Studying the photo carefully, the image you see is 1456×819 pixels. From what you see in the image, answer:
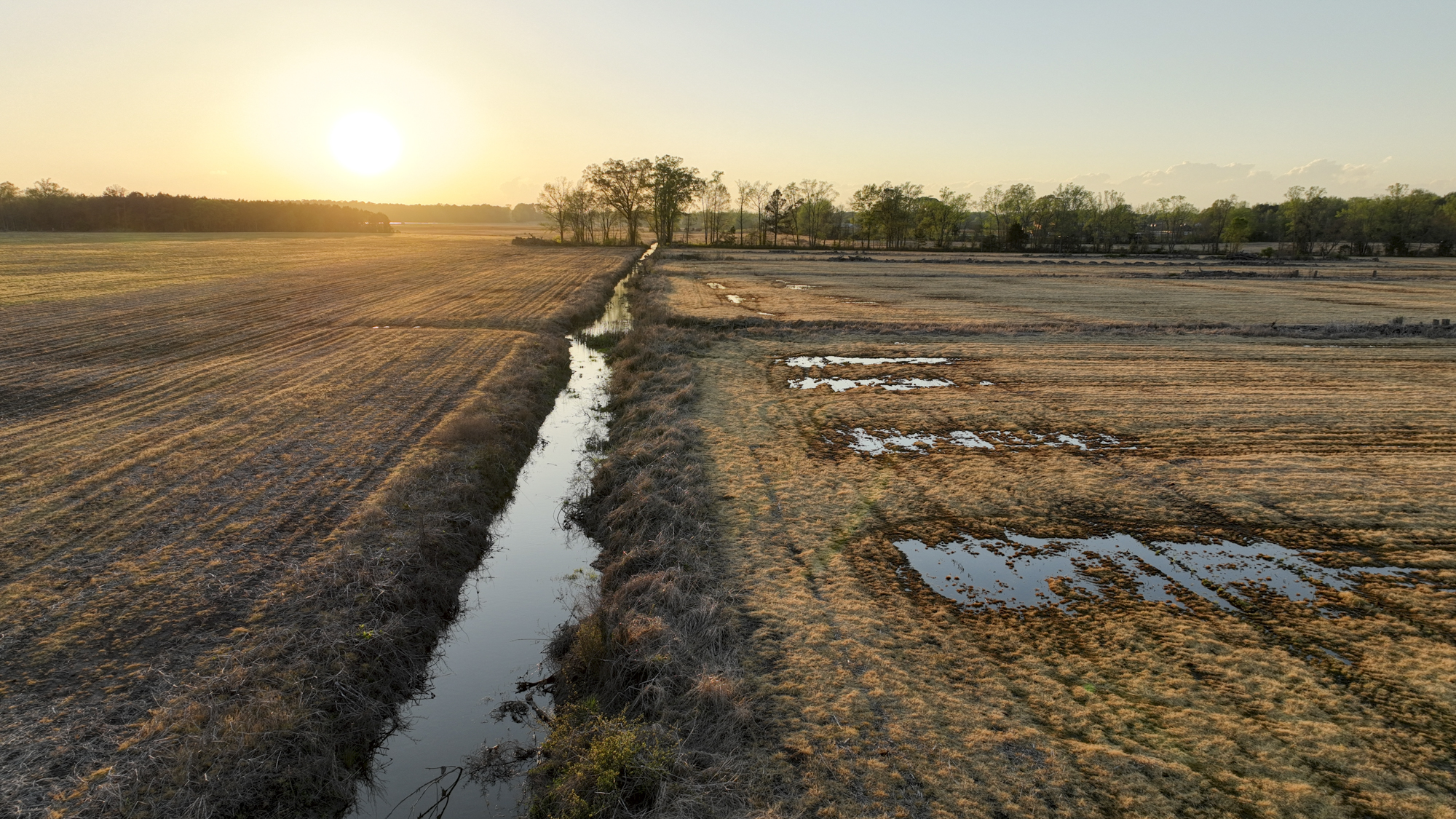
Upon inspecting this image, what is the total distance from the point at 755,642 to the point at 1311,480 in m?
11.0

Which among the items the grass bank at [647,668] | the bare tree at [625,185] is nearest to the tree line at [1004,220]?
the bare tree at [625,185]

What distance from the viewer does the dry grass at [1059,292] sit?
32.8 meters

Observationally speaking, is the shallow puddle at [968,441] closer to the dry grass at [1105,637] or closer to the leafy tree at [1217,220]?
the dry grass at [1105,637]

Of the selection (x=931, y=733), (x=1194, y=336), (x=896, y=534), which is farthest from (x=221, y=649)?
(x=1194, y=336)

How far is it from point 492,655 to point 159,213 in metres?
141

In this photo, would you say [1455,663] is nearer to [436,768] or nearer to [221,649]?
[436,768]

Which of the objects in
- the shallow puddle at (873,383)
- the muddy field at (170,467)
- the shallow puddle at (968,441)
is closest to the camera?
the muddy field at (170,467)

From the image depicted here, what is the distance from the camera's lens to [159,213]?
361 feet

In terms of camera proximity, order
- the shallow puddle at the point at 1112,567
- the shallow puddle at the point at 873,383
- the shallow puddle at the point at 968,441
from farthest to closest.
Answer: the shallow puddle at the point at 873,383 < the shallow puddle at the point at 968,441 < the shallow puddle at the point at 1112,567

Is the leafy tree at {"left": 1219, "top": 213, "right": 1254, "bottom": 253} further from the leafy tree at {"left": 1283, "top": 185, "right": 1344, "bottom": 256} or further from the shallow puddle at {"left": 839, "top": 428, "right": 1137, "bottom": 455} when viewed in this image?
the shallow puddle at {"left": 839, "top": 428, "right": 1137, "bottom": 455}

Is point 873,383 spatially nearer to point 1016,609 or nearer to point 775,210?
point 1016,609

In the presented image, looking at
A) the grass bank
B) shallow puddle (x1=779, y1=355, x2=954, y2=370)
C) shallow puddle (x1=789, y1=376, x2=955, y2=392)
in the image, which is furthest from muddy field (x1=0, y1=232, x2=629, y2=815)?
shallow puddle (x1=779, y1=355, x2=954, y2=370)

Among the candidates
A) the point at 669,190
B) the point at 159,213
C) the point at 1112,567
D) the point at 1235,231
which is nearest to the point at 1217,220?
the point at 1235,231

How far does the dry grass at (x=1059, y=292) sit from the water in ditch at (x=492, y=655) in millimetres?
19355
